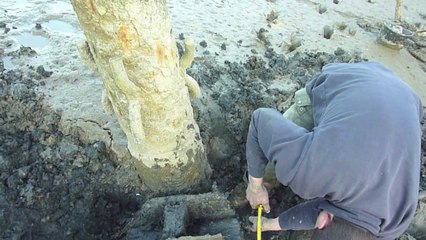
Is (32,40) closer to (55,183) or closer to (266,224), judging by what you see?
(55,183)

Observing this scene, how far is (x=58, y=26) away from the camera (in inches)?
159

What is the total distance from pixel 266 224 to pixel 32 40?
9.04 ft

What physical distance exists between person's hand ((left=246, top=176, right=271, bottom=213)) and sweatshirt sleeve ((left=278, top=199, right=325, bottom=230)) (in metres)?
0.15

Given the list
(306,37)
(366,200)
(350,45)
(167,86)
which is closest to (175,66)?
(167,86)

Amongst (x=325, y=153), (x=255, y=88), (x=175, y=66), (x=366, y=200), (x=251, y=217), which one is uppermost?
(x=175, y=66)

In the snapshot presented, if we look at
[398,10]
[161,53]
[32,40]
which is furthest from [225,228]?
[398,10]

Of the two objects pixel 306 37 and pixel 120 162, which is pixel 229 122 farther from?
pixel 306 37

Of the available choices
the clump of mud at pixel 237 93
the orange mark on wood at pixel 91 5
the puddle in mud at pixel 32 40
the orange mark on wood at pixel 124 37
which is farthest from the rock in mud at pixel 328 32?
the orange mark on wood at pixel 91 5

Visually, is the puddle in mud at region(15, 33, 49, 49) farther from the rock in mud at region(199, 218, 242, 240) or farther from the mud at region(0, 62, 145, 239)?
the rock in mud at region(199, 218, 242, 240)

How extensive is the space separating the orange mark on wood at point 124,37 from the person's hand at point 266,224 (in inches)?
48.8

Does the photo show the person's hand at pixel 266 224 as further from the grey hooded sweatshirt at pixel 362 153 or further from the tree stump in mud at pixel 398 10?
the tree stump in mud at pixel 398 10

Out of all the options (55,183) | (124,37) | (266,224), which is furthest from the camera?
(55,183)

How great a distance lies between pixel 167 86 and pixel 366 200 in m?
1.11

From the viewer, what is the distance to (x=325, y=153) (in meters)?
1.87
